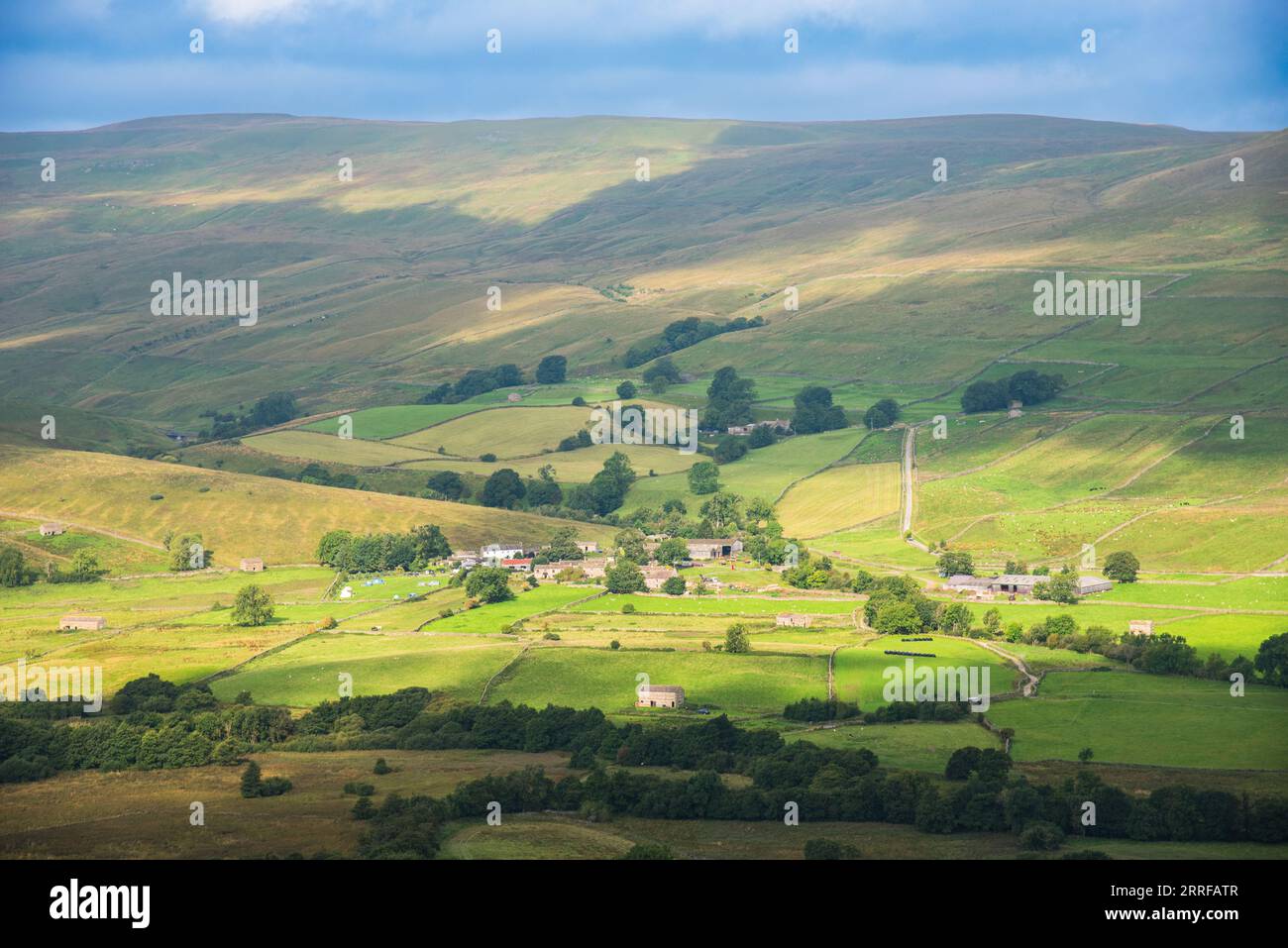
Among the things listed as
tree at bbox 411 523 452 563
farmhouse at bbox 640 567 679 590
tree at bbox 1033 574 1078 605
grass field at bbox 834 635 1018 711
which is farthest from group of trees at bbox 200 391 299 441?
grass field at bbox 834 635 1018 711

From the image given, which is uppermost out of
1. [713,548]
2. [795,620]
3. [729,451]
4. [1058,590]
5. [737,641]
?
[729,451]

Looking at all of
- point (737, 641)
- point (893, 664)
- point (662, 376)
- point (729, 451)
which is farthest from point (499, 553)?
point (662, 376)

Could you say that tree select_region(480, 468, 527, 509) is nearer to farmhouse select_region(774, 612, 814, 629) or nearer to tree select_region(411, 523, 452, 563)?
tree select_region(411, 523, 452, 563)

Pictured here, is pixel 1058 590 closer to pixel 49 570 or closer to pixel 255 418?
pixel 49 570

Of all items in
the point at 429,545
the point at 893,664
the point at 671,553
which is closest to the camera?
the point at 893,664

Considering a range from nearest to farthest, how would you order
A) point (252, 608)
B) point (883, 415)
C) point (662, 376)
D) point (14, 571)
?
1. point (252, 608)
2. point (14, 571)
3. point (883, 415)
4. point (662, 376)

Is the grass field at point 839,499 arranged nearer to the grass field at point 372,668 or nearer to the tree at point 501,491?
the tree at point 501,491
